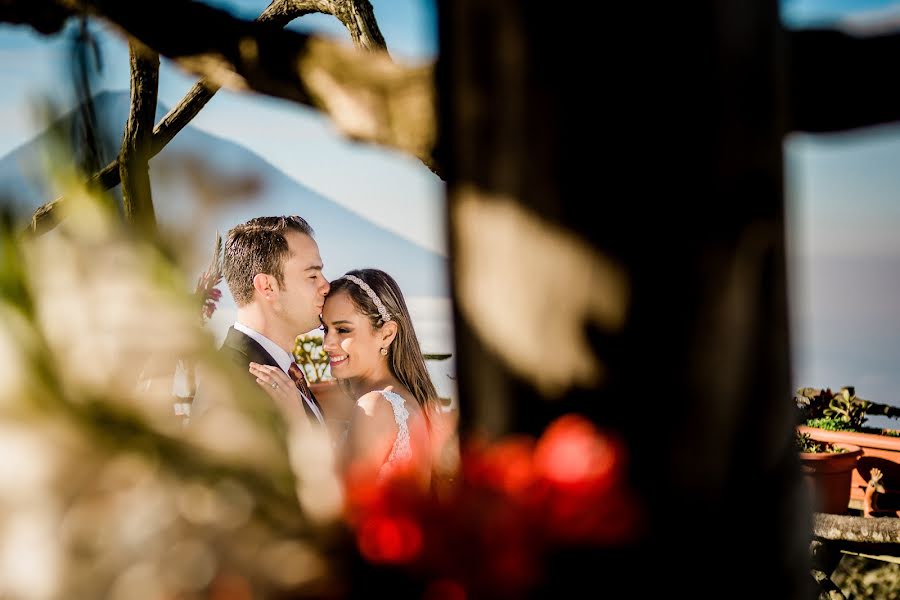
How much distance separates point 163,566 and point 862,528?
108 inches

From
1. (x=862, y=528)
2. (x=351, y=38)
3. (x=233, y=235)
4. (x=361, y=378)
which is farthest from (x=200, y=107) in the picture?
(x=862, y=528)

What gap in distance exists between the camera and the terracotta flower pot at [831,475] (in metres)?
3.83

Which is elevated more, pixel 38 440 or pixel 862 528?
pixel 38 440

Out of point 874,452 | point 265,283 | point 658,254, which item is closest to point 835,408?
point 874,452

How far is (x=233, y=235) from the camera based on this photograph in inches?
128

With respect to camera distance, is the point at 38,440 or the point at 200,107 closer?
the point at 38,440

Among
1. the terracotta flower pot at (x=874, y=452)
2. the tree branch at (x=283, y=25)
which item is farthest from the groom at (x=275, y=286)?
the terracotta flower pot at (x=874, y=452)

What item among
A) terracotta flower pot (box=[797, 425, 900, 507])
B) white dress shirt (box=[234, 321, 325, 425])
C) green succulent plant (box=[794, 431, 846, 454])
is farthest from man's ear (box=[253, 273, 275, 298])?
terracotta flower pot (box=[797, 425, 900, 507])

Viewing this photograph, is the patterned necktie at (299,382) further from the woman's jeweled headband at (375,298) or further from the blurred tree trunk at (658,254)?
the blurred tree trunk at (658,254)

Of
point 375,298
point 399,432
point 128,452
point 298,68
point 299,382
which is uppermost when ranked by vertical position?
point 298,68

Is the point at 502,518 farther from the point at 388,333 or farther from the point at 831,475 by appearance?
the point at 831,475

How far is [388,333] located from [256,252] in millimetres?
628

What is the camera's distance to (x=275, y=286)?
3100 mm

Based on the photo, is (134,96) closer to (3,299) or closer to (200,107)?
(200,107)
